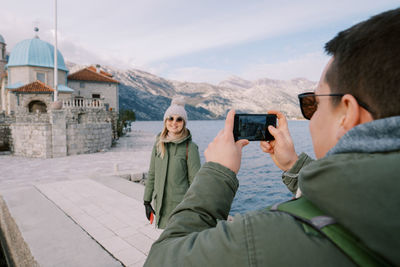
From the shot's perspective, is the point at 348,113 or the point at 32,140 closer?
the point at 348,113

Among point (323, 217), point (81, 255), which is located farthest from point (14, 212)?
point (323, 217)

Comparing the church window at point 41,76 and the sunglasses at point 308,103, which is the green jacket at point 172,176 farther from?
the church window at point 41,76

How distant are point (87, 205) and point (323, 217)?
6232mm

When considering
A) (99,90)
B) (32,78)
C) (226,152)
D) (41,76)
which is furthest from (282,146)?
(99,90)

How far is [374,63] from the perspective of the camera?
0.73m

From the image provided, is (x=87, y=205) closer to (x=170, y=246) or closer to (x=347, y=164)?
(x=170, y=246)

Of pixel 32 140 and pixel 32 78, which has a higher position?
pixel 32 78

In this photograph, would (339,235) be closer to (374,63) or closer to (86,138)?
(374,63)

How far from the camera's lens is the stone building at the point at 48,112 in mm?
15266

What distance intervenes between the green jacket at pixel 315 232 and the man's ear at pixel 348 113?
0.52 feet

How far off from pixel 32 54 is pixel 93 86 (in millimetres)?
7916

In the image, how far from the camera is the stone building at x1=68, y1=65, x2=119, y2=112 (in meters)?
34.7

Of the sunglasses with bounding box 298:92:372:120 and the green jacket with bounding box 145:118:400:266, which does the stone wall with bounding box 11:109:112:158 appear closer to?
the sunglasses with bounding box 298:92:372:120

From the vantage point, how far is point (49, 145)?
1505cm
